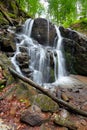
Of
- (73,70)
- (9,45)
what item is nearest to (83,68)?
(73,70)

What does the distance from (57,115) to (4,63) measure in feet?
13.4

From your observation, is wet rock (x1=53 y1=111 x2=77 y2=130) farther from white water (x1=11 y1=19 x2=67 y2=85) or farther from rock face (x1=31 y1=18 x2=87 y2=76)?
rock face (x1=31 y1=18 x2=87 y2=76)

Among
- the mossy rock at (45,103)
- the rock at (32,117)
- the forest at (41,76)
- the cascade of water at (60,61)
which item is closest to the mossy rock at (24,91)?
the forest at (41,76)

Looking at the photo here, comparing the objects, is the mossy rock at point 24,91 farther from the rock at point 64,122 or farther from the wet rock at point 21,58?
the wet rock at point 21,58

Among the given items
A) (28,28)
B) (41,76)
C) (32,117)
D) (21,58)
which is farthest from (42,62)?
(32,117)

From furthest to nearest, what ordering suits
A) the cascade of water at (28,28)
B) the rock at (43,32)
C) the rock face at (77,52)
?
the cascade of water at (28,28), the rock at (43,32), the rock face at (77,52)

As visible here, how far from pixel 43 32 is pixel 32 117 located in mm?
11032

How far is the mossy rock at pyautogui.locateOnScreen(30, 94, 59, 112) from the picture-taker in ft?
23.5

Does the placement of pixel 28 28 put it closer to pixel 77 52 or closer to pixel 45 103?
pixel 77 52

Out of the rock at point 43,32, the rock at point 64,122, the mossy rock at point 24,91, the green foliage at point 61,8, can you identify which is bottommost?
the rock at point 64,122

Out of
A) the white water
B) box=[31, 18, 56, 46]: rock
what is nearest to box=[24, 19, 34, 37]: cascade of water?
box=[31, 18, 56, 46]: rock

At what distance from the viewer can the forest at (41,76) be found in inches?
267

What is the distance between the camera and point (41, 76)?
41.9 ft

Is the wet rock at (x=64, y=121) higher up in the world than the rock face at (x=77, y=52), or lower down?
lower down
